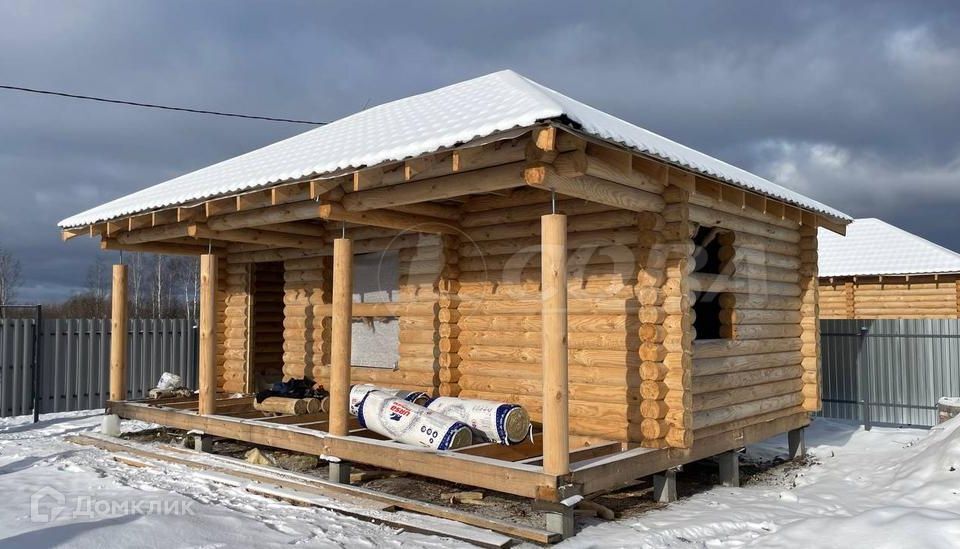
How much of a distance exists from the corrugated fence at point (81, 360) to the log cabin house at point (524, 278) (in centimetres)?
308

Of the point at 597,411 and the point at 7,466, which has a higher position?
the point at 597,411

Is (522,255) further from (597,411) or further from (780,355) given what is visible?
(780,355)

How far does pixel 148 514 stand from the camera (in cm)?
629

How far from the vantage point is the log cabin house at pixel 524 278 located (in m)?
6.56

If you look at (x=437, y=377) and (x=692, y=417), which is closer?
(x=692, y=417)

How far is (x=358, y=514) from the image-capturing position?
23.1ft

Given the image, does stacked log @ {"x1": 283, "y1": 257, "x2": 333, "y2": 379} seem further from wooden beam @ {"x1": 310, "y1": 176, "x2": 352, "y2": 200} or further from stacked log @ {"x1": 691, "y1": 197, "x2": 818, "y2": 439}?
stacked log @ {"x1": 691, "y1": 197, "x2": 818, "y2": 439}

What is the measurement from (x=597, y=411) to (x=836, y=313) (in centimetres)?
1649

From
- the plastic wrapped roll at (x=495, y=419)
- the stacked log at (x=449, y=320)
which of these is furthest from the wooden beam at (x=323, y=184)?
the plastic wrapped roll at (x=495, y=419)

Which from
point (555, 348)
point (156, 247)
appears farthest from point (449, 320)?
point (156, 247)

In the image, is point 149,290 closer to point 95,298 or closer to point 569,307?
point 95,298

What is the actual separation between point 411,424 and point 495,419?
2.99ft

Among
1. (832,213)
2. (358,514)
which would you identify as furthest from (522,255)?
(832,213)

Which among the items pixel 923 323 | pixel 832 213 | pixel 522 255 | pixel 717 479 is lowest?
pixel 717 479
